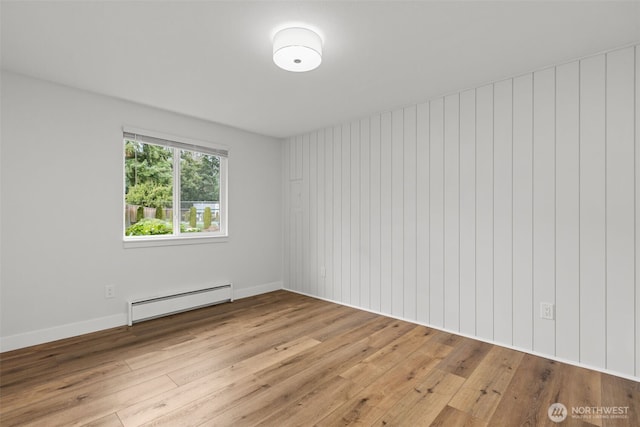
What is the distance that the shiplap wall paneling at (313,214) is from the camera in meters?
4.54

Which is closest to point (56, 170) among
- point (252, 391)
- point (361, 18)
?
point (252, 391)

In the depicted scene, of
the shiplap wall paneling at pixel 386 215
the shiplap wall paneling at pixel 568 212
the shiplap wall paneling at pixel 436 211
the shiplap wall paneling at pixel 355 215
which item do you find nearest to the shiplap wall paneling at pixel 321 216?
the shiplap wall paneling at pixel 355 215

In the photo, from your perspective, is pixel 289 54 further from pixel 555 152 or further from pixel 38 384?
pixel 38 384

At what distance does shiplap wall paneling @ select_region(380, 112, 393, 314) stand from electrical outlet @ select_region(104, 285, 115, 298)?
3.04 metres

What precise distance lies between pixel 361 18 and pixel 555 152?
1.98m

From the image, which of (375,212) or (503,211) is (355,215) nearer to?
(375,212)

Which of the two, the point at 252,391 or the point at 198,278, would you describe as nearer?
the point at 252,391

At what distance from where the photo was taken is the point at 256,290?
4.68 metres

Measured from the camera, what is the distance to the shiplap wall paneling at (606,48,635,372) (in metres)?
2.27

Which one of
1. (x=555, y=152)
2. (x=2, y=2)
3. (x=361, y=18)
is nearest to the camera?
(x=2, y=2)

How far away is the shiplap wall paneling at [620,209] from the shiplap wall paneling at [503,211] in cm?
66

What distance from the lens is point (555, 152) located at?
258 cm

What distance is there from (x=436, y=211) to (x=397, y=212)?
1.53ft

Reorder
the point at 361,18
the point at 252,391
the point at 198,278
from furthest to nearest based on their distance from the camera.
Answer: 1. the point at 198,278
2. the point at 252,391
3. the point at 361,18
